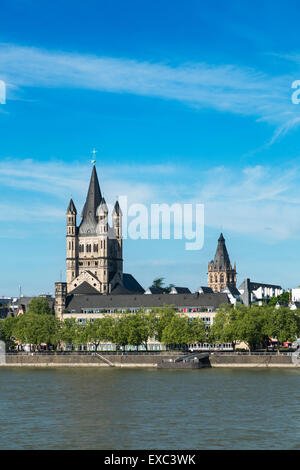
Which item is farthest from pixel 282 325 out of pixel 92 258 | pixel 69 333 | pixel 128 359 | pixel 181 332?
pixel 92 258

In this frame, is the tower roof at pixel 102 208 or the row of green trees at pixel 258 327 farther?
the tower roof at pixel 102 208

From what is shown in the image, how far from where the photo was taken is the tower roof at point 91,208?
191 metres

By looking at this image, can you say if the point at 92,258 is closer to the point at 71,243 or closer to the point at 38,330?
the point at 71,243

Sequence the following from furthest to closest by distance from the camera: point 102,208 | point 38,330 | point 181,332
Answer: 1. point 102,208
2. point 38,330
3. point 181,332

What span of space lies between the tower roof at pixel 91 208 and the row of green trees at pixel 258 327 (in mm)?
59328

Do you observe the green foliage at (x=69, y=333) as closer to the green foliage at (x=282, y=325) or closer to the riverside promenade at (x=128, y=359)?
the riverside promenade at (x=128, y=359)

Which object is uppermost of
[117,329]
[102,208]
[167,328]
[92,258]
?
[102,208]

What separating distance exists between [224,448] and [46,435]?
37.0 ft

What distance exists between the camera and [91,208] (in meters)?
191

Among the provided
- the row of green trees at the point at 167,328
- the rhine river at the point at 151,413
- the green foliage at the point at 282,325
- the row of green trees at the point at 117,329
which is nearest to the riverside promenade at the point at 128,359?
the row of green trees at the point at 117,329

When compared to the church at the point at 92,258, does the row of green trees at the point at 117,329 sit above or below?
below

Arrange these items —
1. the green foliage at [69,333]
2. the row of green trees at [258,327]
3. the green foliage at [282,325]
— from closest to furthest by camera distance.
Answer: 1. the row of green trees at [258,327]
2. the green foliage at [282,325]
3. the green foliage at [69,333]

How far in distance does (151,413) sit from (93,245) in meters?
132

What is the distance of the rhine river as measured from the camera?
47.7 meters
